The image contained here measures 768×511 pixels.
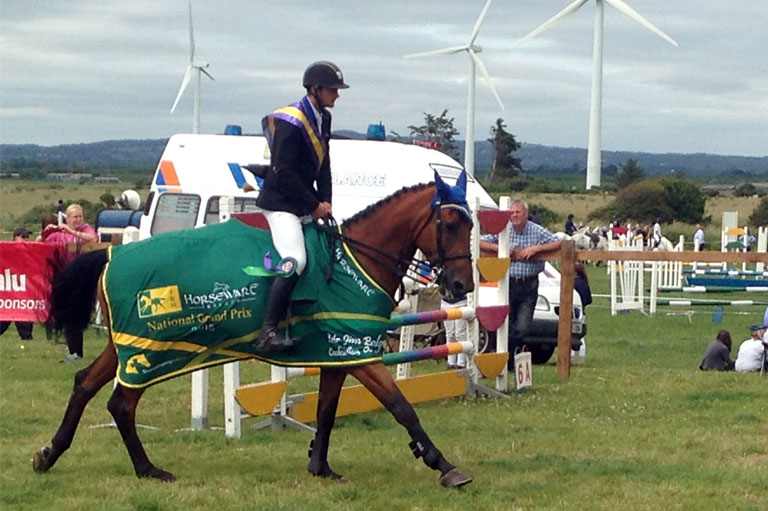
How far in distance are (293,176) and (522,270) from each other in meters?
5.52

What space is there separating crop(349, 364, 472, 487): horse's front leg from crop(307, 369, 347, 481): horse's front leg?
226mm

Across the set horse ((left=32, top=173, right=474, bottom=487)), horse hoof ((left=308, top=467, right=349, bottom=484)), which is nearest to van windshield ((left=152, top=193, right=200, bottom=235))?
horse ((left=32, top=173, right=474, bottom=487))

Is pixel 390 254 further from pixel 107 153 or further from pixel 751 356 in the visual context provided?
pixel 107 153

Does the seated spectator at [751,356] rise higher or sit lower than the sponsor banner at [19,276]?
lower

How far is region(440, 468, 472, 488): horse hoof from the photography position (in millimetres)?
7156

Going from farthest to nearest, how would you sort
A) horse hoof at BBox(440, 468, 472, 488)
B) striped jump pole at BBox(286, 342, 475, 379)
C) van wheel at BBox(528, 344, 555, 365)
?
van wheel at BBox(528, 344, 555, 365), striped jump pole at BBox(286, 342, 475, 379), horse hoof at BBox(440, 468, 472, 488)

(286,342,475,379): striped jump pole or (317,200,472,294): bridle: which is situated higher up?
(317,200,472,294): bridle

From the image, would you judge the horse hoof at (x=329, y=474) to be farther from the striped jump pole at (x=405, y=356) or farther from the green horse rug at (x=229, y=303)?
the striped jump pole at (x=405, y=356)

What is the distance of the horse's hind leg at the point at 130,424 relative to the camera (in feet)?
24.4

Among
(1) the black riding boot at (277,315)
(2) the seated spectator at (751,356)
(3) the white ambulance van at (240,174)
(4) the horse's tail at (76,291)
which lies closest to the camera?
(1) the black riding boot at (277,315)

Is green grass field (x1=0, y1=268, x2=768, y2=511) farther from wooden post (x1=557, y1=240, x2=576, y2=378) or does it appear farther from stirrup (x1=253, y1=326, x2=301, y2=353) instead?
stirrup (x1=253, y1=326, x2=301, y2=353)

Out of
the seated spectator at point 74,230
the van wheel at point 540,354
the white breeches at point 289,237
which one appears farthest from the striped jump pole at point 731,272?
the white breeches at point 289,237

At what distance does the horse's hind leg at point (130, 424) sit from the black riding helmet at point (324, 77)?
231 centimetres

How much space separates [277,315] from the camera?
731 cm
